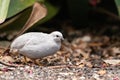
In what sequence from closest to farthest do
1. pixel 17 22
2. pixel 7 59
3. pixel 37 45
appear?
pixel 37 45, pixel 7 59, pixel 17 22

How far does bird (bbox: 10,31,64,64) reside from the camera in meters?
1.85

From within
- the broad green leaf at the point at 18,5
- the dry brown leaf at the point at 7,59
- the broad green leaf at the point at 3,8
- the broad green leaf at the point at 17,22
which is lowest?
the dry brown leaf at the point at 7,59

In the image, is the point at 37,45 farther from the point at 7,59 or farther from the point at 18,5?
the point at 18,5

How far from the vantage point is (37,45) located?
1.86m

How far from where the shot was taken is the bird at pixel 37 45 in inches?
73.0

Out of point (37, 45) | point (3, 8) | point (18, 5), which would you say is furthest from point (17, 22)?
point (37, 45)

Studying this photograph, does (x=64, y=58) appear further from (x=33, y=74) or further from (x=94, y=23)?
(x=94, y=23)

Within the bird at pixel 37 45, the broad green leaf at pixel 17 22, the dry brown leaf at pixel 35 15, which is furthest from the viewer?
the broad green leaf at pixel 17 22

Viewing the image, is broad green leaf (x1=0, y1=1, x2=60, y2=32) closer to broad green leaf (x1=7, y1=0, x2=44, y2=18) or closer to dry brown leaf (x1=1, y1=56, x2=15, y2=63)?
broad green leaf (x1=7, y1=0, x2=44, y2=18)

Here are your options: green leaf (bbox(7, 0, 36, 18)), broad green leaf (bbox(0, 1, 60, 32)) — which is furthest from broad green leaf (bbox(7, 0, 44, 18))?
broad green leaf (bbox(0, 1, 60, 32))

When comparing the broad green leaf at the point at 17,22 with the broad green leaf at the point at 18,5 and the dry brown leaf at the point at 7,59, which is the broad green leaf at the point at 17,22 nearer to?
the broad green leaf at the point at 18,5

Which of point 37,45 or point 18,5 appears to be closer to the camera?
point 37,45

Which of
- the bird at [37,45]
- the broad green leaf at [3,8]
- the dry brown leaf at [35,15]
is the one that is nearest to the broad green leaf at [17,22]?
the dry brown leaf at [35,15]

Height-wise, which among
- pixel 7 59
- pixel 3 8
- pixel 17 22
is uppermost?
pixel 17 22
